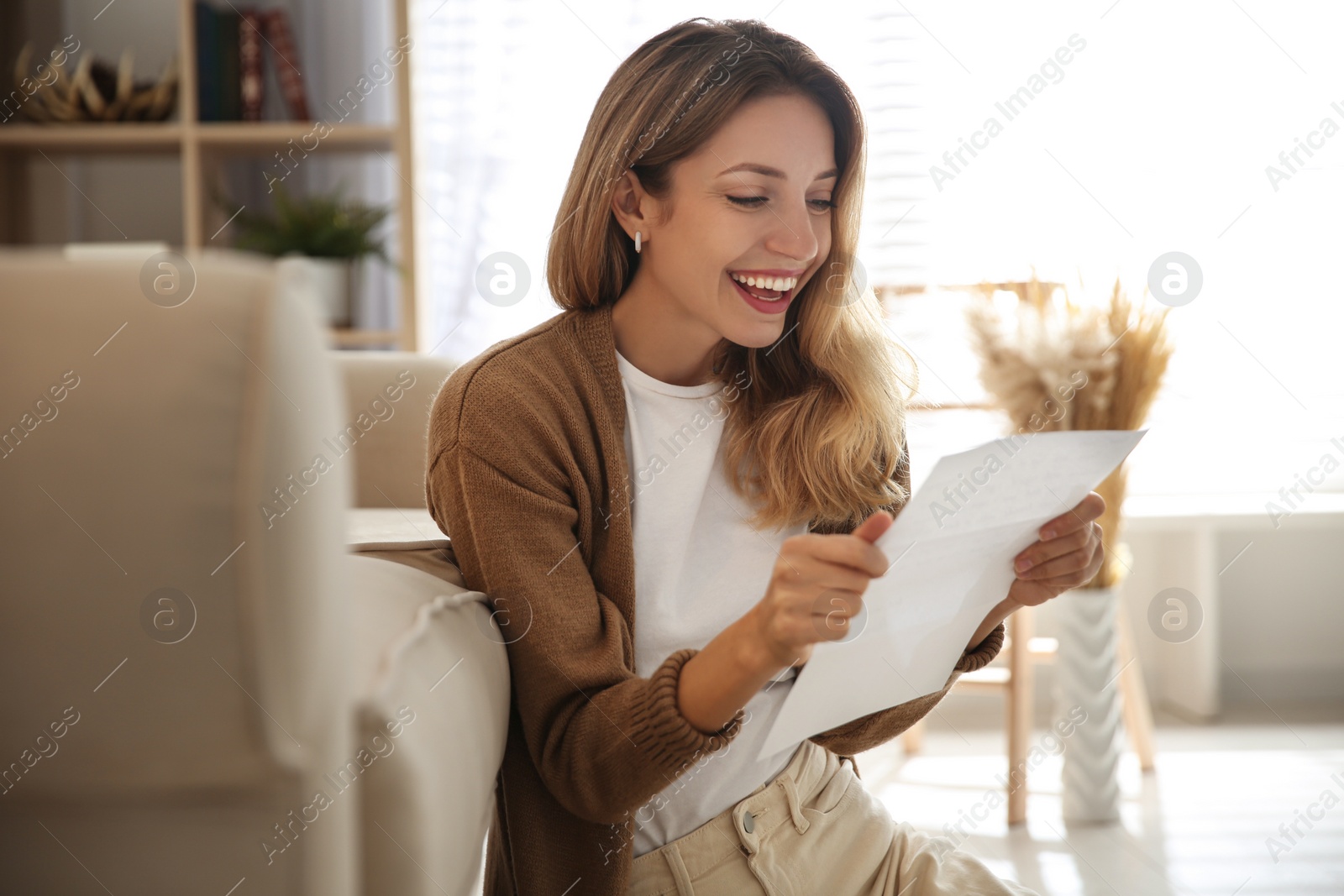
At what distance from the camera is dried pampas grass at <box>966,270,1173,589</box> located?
6.29 ft

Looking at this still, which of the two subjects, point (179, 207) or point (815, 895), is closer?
point (815, 895)

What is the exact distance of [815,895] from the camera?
930 mm

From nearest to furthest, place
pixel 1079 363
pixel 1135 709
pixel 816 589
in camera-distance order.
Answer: pixel 816 589 < pixel 1079 363 < pixel 1135 709

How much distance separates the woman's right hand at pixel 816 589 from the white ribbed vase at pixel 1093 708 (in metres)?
1.49

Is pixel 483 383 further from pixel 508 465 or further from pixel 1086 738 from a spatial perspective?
pixel 1086 738

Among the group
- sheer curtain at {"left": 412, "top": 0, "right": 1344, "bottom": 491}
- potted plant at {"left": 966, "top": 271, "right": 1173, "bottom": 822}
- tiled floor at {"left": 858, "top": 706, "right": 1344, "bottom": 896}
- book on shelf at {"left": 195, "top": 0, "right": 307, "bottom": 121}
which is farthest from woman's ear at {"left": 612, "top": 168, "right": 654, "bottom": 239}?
book on shelf at {"left": 195, "top": 0, "right": 307, "bottom": 121}

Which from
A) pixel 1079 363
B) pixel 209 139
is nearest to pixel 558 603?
pixel 1079 363

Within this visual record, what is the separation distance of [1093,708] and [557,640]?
5.27 ft

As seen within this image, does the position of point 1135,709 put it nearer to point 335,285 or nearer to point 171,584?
point 335,285

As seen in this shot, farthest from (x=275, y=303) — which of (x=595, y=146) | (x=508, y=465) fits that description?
(x=595, y=146)

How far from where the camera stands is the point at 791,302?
3.92ft

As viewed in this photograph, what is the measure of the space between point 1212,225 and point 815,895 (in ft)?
8.06

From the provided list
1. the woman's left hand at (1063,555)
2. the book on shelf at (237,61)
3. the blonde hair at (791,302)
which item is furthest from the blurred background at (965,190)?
the woman's left hand at (1063,555)

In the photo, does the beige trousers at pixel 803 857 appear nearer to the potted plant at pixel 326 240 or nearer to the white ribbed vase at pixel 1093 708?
the white ribbed vase at pixel 1093 708
